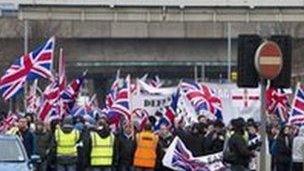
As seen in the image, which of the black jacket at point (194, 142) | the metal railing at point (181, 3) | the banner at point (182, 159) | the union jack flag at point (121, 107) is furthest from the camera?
the metal railing at point (181, 3)

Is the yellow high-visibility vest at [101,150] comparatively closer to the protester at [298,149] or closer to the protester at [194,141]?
the protester at [194,141]

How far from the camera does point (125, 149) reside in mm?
26344

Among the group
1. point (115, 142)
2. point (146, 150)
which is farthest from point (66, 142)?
point (146, 150)

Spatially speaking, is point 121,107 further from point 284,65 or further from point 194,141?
point 284,65

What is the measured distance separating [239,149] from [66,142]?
608cm

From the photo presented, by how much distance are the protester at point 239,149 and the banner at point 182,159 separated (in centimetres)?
320

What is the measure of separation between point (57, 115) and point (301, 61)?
44.4 metres

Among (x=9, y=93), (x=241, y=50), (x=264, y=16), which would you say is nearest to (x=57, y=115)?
(x=9, y=93)

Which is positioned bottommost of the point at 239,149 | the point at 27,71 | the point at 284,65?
the point at 239,149

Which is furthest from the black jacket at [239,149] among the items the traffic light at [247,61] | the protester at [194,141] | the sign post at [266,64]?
the protester at [194,141]

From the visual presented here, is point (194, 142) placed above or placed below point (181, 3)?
below

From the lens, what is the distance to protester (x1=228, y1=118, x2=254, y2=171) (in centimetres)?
2086

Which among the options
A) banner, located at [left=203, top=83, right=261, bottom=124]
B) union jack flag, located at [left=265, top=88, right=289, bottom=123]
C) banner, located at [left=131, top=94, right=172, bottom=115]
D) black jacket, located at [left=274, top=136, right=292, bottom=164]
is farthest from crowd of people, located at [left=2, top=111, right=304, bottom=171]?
union jack flag, located at [left=265, top=88, right=289, bottom=123]

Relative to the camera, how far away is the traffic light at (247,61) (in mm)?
19219
